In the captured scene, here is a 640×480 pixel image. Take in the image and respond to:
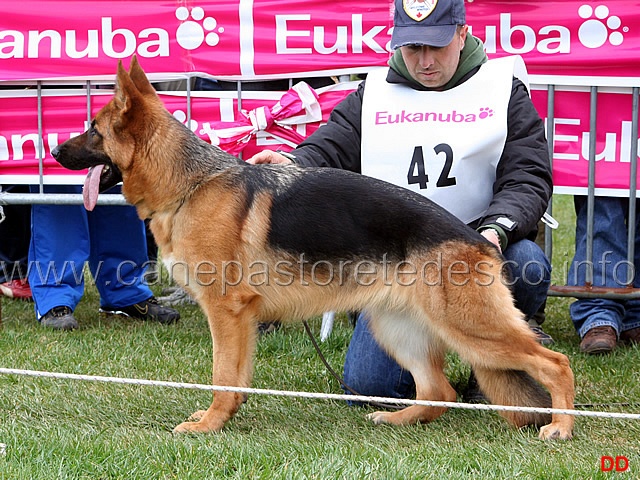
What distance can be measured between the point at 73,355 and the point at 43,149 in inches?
51.5

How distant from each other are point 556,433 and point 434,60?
68.2 inches

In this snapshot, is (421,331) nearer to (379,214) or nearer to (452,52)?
(379,214)

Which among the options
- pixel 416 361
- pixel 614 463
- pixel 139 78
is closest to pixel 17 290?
pixel 139 78

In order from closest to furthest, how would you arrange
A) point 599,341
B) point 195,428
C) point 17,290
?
1. point 195,428
2. point 599,341
3. point 17,290

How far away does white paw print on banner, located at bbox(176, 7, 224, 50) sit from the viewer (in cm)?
502

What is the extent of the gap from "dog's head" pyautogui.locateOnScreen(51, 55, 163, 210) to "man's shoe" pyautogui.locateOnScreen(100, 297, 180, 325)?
80.2 inches

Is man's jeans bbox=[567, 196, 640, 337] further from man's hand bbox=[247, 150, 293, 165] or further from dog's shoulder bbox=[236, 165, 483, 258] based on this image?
man's hand bbox=[247, 150, 293, 165]

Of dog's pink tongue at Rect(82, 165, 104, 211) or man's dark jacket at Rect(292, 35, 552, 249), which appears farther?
man's dark jacket at Rect(292, 35, 552, 249)

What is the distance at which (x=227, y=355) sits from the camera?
11.5ft

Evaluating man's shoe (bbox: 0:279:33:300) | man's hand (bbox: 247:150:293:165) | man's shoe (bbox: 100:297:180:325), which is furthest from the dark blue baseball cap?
man's shoe (bbox: 0:279:33:300)

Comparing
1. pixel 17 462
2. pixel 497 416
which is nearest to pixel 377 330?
pixel 497 416

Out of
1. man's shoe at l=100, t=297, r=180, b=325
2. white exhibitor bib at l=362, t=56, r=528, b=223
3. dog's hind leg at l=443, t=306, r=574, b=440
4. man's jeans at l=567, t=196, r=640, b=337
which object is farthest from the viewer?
man's shoe at l=100, t=297, r=180, b=325

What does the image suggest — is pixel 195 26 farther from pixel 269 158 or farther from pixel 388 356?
pixel 388 356

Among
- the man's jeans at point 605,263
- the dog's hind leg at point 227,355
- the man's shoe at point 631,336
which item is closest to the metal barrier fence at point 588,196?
the man's jeans at point 605,263
